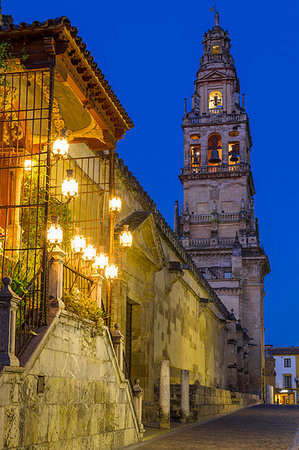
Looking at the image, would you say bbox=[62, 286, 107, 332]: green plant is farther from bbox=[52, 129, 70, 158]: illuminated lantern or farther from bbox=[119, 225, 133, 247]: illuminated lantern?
bbox=[119, 225, 133, 247]: illuminated lantern

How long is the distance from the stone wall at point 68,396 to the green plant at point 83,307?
0.68 feet

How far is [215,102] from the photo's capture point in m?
55.7

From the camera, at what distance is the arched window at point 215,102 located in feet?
182

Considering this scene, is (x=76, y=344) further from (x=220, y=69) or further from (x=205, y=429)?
(x=220, y=69)

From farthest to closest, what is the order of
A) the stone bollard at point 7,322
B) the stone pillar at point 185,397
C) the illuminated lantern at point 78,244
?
the stone pillar at point 185,397 < the illuminated lantern at point 78,244 < the stone bollard at point 7,322

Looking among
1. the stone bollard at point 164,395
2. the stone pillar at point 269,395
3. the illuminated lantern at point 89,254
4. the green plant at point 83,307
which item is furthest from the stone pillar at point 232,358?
the green plant at point 83,307

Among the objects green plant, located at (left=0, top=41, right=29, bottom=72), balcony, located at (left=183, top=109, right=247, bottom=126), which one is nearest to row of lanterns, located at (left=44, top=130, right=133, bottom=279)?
green plant, located at (left=0, top=41, right=29, bottom=72)

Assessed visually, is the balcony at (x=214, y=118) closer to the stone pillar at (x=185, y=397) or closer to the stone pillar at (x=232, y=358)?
the stone pillar at (x=232, y=358)

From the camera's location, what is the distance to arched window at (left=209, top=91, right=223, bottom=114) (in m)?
55.4

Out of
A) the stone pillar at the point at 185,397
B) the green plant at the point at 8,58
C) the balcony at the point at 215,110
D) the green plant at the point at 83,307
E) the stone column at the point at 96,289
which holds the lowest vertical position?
the stone pillar at the point at 185,397

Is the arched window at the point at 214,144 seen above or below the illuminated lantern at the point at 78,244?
above

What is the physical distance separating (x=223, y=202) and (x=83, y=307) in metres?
42.5

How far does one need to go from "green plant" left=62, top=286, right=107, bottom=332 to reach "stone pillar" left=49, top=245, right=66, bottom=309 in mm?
526

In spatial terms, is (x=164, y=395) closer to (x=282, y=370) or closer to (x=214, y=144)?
(x=214, y=144)
